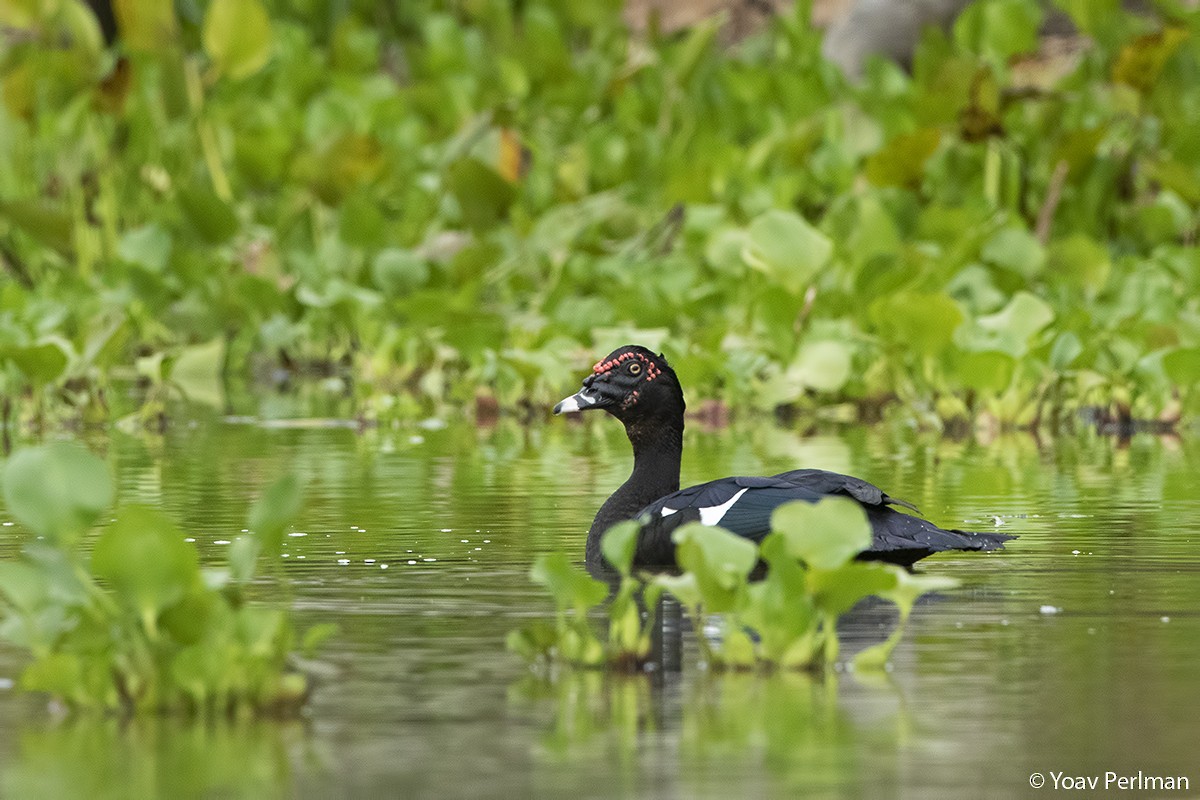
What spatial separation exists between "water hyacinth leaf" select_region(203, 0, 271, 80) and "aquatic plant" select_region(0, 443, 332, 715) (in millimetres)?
8468

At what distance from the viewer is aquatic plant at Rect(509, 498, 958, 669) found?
4.63 meters

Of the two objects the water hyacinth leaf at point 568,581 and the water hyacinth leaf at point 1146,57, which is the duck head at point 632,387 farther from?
the water hyacinth leaf at point 1146,57

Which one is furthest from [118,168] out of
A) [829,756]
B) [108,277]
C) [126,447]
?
[829,756]

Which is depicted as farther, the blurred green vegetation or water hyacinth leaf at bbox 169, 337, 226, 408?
water hyacinth leaf at bbox 169, 337, 226, 408

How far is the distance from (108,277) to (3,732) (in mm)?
9619

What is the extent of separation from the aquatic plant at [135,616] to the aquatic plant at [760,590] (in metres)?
0.51

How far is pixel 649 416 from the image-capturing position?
276 inches

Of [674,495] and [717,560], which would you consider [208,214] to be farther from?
[717,560]

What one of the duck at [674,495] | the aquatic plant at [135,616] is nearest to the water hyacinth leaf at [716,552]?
the aquatic plant at [135,616]

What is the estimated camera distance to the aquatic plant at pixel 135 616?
4.26 metres

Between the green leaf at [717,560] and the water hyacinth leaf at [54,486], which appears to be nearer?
the water hyacinth leaf at [54,486]

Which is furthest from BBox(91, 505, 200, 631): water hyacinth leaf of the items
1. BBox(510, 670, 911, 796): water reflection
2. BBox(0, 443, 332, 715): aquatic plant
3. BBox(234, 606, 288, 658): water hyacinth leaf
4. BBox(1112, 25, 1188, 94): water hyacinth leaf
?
BBox(1112, 25, 1188, 94): water hyacinth leaf

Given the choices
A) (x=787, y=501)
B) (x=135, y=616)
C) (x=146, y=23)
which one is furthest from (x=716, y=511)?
(x=146, y=23)

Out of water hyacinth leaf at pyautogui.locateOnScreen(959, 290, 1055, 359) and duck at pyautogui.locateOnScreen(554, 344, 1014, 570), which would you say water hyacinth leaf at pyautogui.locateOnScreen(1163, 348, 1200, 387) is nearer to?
water hyacinth leaf at pyautogui.locateOnScreen(959, 290, 1055, 359)
